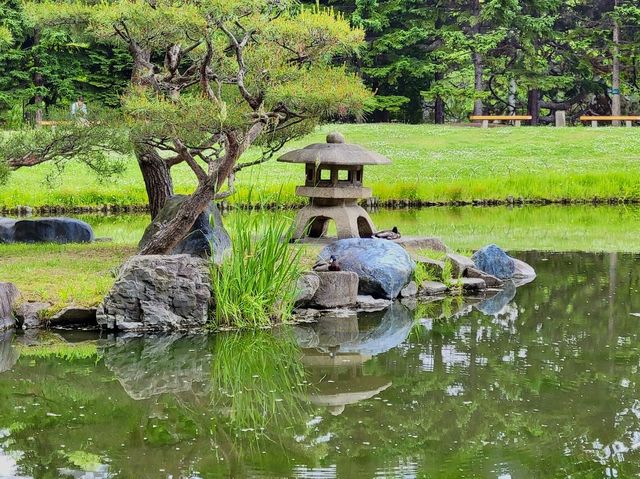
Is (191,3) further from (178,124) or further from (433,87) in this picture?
(433,87)

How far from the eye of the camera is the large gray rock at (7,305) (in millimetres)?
9234

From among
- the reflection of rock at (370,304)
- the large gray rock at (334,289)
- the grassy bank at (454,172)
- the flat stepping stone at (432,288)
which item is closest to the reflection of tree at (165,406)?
the large gray rock at (334,289)

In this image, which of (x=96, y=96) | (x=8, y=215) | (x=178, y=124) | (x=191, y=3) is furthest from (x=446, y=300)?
(x=96, y=96)

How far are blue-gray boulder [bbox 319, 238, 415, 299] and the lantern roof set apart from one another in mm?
1674

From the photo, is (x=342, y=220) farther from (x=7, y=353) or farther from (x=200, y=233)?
(x=7, y=353)

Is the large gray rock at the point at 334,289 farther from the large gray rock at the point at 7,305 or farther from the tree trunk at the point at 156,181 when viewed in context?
the tree trunk at the point at 156,181

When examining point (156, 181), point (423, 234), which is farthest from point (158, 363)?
point (423, 234)

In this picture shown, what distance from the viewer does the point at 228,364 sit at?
27.2 feet

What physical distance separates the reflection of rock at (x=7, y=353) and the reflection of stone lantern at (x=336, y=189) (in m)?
4.68

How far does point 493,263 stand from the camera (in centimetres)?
1277

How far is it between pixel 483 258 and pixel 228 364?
5.36 meters

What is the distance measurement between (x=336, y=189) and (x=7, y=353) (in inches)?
221

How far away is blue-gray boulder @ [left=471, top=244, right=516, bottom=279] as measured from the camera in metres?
12.7

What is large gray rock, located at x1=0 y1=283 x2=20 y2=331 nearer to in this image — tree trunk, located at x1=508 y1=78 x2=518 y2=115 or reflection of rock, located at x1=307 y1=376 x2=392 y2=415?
reflection of rock, located at x1=307 y1=376 x2=392 y2=415
